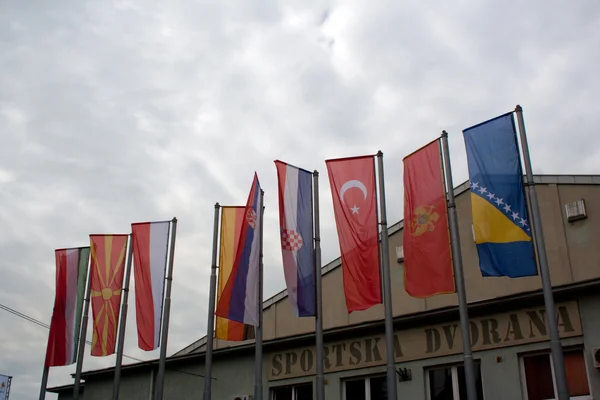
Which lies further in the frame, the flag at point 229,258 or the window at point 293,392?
the window at point 293,392

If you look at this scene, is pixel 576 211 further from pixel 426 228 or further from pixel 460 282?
pixel 460 282

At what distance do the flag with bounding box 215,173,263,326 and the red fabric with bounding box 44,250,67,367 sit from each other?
27.3 ft

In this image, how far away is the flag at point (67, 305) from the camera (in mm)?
22609

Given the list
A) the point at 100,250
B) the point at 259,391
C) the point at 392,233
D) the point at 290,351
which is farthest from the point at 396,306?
the point at 100,250

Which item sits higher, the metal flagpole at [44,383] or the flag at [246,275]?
the flag at [246,275]

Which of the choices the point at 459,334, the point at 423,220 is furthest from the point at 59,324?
the point at 423,220

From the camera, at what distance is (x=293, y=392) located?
22734mm

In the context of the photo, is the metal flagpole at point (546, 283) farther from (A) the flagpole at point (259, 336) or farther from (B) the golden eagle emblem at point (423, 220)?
(A) the flagpole at point (259, 336)

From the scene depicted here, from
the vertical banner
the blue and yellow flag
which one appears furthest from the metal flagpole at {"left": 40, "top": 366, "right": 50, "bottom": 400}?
the vertical banner

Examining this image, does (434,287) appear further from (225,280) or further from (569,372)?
(225,280)

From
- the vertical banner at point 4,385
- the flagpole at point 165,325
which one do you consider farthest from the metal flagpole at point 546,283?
the vertical banner at point 4,385

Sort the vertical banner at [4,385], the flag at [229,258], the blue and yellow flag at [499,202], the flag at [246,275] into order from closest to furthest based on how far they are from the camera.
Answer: the blue and yellow flag at [499,202] → the flag at [246,275] → the flag at [229,258] → the vertical banner at [4,385]

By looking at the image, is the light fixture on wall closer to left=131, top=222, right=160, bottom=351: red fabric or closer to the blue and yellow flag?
the blue and yellow flag

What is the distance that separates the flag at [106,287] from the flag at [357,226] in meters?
9.12
